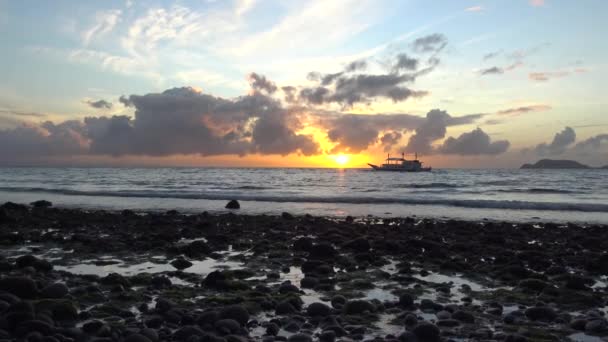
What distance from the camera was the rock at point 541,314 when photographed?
617cm

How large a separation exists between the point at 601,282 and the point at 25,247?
1399 cm

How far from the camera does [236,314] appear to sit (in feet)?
18.9

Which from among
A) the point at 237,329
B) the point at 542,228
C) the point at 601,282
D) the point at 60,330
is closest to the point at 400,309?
the point at 237,329

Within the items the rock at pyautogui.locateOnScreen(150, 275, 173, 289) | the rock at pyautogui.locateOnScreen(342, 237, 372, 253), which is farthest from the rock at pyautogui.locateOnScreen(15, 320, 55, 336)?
the rock at pyautogui.locateOnScreen(342, 237, 372, 253)

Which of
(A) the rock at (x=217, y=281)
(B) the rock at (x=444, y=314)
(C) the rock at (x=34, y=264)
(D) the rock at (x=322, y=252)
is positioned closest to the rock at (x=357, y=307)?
(B) the rock at (x=444, y=314)

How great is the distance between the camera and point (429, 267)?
9945 mm

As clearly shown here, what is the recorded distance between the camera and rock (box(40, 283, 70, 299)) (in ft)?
21.7

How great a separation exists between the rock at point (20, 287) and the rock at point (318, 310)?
402cm

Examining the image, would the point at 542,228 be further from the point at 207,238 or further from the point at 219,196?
the point at 219,196

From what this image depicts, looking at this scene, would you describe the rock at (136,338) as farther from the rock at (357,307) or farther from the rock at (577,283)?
the rock at (577,283)

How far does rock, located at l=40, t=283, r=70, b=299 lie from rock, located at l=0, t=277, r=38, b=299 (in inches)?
4.8

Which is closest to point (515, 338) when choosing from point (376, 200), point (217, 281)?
point (217, 281)

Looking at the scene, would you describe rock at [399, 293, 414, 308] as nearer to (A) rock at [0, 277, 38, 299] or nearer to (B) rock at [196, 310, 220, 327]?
(B) rock at [196, 310, 220, 327]

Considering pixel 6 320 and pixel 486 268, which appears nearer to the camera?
pixel 6 320
